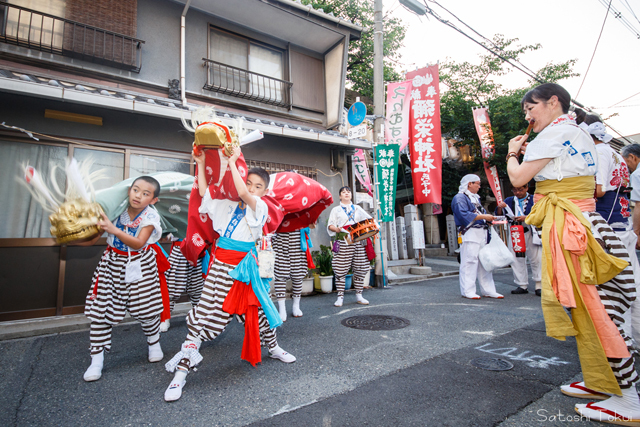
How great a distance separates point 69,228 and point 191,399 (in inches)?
60.3

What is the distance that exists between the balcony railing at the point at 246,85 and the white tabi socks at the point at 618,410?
7.43 meters

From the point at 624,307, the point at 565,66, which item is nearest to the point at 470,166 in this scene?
the point at 565,66

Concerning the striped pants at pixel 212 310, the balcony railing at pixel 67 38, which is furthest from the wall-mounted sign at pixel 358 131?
the striped pants at pixel 212 310

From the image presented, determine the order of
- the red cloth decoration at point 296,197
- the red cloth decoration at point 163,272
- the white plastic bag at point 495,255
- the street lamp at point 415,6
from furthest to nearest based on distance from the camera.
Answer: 1. the street lamp at point 415,6
2. the white plastic bag at point 495,255
3. the red cloth decoration at point 296,197
4. the red cloth decoration at point 163,272

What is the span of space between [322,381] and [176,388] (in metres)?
1.11

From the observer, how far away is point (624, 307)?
6.99 ft

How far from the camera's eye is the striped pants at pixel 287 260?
4734mm

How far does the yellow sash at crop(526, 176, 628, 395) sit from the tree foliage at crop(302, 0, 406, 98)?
12456mm

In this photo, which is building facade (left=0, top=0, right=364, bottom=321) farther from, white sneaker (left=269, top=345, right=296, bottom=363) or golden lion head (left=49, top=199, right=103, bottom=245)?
white sneaker (left=269, top=345, right=296, bottom=363)

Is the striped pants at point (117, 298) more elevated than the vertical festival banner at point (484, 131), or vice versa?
the vertical festival banner at point (484, 131)

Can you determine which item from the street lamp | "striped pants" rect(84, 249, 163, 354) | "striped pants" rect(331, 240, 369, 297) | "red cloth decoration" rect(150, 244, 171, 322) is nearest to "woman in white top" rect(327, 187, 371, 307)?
"striped pants" rect(331, 240, 369, 297)

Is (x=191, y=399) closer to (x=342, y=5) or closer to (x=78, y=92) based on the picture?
(x=78, y=92)

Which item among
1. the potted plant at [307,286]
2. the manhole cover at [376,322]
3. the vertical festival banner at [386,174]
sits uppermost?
the vertical festival banner at [386,174]

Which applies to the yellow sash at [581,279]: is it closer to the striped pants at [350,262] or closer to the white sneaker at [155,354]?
the white sneaker at [155,354]
